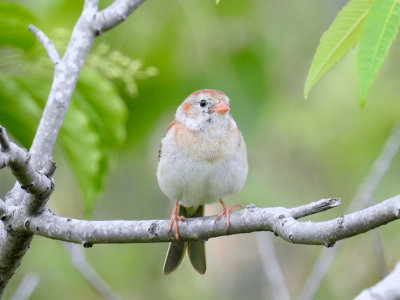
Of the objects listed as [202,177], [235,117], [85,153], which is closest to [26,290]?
[85,153]

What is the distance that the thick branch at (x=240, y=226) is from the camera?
184cm

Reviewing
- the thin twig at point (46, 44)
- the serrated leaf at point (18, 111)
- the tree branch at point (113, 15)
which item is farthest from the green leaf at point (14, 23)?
the tree branch at point (113, 15)

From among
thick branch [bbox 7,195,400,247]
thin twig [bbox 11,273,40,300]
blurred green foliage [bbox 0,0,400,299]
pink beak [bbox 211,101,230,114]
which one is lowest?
thick branch [bbox 7,195,400,247]

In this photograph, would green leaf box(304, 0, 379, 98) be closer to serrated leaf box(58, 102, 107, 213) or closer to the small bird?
serrated leaf box(58, 102, 107, 213)

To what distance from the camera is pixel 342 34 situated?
2.23m

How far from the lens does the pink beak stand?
386 cm

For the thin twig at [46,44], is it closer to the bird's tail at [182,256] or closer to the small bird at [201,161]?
the small bird at [201,161]

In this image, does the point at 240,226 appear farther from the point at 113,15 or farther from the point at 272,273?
the point at 272,273

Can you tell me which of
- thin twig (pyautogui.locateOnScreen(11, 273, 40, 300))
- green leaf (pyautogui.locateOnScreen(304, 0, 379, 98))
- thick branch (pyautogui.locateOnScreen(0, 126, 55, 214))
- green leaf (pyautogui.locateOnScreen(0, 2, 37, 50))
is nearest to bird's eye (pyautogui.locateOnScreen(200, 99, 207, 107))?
green leaf (pyautogui.locateOnScreen(0, 2, 37, 50))

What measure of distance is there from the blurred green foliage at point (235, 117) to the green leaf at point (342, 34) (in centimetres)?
126

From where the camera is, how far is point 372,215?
5.91 feet

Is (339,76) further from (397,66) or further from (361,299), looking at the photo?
(361,299)

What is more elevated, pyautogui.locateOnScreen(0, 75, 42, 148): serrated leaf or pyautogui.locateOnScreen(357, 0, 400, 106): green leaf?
pyautogui.locateOnScreen(0, 75, 42, 148): serrated leaf

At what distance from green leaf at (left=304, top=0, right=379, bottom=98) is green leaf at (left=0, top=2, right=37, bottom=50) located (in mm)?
1321
